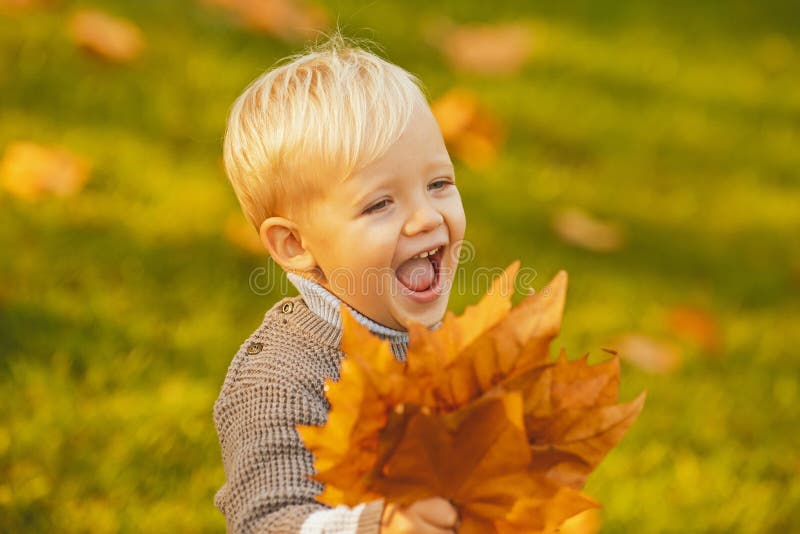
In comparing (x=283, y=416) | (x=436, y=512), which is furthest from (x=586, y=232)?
(x=436, y=512)

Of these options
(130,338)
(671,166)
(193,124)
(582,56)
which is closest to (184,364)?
(130,338)

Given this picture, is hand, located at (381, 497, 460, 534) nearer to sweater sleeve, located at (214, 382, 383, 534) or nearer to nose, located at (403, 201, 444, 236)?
sweater sleeve, located at (214, 382, 383, 534)

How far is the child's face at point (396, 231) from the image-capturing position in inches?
70.2

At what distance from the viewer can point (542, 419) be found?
141 cm

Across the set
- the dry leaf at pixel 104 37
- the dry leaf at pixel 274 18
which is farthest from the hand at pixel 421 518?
the dry leaf at pixel 274 18

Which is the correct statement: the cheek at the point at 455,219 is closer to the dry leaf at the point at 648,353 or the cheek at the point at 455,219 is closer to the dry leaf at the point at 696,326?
the dry leaf at the point at 648,353

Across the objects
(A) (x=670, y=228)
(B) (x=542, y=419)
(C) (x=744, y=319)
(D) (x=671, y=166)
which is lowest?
(B) (x=542, y=419)

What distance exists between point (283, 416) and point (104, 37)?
2.60 m

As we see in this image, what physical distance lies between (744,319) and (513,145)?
3.48 ft

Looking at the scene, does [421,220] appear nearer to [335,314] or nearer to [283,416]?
[335,314]

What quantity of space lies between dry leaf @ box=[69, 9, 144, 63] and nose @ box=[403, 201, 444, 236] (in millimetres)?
2396

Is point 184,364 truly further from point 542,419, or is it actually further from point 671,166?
point 671,166

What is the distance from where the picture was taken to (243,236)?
10.7 ft

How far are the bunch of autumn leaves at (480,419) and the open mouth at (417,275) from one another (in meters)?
0.38
